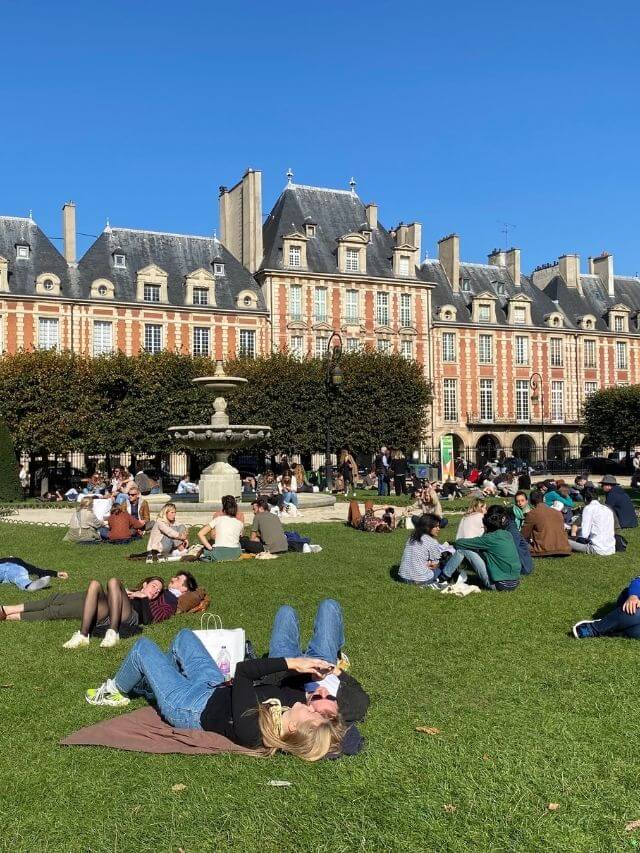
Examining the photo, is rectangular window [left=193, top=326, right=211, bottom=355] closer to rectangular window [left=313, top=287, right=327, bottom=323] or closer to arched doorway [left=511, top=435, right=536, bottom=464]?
rectangular window [left=313, top=287, right=327, bottom=323]

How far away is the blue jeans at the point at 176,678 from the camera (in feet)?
16.8

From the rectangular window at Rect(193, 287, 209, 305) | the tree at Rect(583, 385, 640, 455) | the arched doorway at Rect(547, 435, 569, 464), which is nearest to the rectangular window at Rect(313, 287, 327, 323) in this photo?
the rectangular window at Rect(193, 287, 209, 305)

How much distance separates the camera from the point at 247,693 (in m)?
4.91

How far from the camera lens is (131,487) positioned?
1756 cm

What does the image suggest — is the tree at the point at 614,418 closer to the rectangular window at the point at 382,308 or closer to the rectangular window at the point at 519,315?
the rectangular window at the point at 519,315

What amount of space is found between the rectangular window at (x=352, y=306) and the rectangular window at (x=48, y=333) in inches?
579

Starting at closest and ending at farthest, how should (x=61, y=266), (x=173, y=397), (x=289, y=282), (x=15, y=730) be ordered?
(x=15, y=730), (x=173, y=397), (x=61, y=266), (x=289, y=282)

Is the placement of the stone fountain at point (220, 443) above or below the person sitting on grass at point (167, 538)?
above

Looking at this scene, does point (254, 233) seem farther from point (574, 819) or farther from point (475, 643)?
point (574, 819)

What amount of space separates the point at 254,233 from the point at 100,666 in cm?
3979

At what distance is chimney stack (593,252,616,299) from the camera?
55.4m

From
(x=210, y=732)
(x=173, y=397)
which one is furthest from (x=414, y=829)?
(x=173, y=397)

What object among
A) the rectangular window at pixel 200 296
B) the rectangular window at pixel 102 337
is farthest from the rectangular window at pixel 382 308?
the rectangular window at pixel 102 337

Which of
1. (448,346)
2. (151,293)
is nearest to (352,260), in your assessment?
(448,346)
